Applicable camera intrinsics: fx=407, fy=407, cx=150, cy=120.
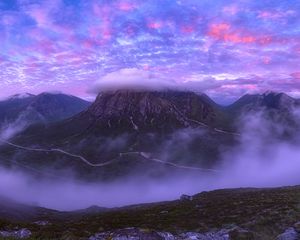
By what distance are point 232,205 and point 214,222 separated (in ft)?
79.3

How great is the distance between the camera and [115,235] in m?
55.7

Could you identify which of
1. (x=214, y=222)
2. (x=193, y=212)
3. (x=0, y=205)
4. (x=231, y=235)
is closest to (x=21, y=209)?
(x=0, y=205)

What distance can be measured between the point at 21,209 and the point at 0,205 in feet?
31.7

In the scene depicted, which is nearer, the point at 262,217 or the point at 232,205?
the point at 262,217

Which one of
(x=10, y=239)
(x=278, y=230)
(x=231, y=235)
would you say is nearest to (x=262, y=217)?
(x=278, y=230)

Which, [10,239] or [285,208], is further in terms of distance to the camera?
[285,208]

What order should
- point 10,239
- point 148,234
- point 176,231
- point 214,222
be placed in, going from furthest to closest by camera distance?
point 214,222 → point 176,231 → point 148,234 → point 10,239

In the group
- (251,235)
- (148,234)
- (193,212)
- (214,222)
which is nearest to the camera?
(148,234)

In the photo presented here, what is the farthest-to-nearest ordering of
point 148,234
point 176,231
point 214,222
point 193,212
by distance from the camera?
point 193,212 → point 214,222 → point 176,231 → point 148,234

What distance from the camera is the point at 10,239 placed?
2527 centimetres

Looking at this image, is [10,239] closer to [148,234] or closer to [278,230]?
[148,234]

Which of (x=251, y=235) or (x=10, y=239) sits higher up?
(x=10, y=239)

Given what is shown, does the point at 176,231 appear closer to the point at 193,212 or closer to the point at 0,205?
the point at 193,212

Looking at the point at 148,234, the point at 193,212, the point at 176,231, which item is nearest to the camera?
the point at 148,234
